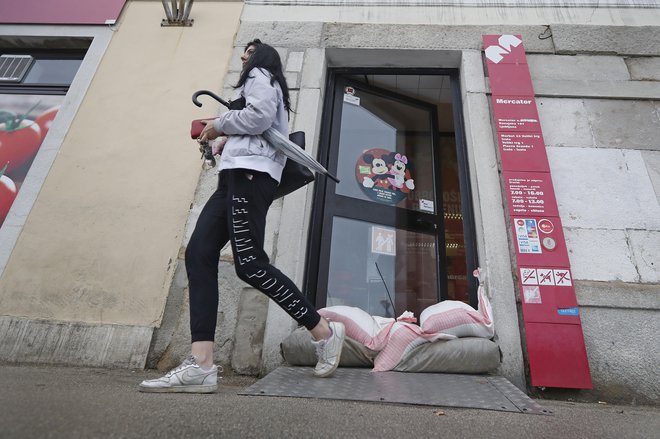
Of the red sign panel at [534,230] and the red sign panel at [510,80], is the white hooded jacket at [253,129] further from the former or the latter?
the red sign panel at [510,80]

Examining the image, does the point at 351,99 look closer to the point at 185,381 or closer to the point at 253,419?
the point at 185,381

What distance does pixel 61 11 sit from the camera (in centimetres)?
432

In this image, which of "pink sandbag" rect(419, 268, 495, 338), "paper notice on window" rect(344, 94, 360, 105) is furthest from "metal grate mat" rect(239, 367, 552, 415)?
"paper notice on window" rect(344, 94, 360, 105)

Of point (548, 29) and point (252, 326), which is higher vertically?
point (548, 29)

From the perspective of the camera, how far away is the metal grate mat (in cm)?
163

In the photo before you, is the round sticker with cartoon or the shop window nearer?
the shop window

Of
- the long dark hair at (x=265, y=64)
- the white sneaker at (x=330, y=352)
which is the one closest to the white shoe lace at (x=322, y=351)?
the white sneaker at (x=330, y=352)

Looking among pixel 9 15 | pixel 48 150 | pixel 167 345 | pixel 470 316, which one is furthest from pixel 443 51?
pixel 9 15

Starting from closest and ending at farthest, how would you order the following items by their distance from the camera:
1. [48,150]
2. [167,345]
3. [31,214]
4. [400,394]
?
[400,394] → [167,345] → [31,214] → [48,150]

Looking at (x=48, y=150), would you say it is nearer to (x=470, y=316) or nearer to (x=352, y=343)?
(x=352, y=343)

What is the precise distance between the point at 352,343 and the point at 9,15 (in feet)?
17.6

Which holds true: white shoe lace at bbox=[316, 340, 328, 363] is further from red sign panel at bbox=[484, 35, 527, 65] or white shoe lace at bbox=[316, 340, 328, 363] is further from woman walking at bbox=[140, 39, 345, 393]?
red sign panel at bbox=[484, 35, 527, 65]

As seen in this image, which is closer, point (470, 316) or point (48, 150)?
point (470, 316)

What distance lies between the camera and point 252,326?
2.79 meters
